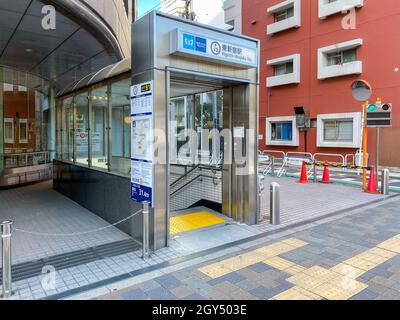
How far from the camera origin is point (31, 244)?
506cm

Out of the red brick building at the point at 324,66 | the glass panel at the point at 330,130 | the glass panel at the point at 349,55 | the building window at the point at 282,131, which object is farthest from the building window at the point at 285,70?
the glass panel at the point at 330,130

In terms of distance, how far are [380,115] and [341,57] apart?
883cm

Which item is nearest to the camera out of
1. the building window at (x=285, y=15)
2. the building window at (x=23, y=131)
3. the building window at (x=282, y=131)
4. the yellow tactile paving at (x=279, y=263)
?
the yellow tactile paving at (x=279, y=263)

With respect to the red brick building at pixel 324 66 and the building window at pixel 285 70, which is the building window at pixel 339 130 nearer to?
the red brick building at pixel 324 66

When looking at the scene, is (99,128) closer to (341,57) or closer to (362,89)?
(362,89)

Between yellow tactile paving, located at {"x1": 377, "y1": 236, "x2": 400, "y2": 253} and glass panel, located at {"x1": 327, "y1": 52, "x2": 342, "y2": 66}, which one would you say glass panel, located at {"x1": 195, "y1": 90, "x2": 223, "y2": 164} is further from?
glass panel, located at {"x1": 327, "y1": 52, "x2": 342, "y2": 66}

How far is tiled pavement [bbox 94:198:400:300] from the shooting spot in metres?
3.49

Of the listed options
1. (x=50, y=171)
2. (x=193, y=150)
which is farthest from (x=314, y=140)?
(x=50, y=171)

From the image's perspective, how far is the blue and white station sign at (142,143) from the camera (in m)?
4.70

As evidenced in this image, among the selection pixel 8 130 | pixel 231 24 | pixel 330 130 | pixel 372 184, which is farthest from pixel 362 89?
pixel 231 24

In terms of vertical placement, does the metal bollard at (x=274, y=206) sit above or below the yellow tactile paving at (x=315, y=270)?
above

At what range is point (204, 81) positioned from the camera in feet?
18.9

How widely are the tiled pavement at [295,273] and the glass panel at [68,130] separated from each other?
584cm

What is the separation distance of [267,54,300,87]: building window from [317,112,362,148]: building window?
114 inches
